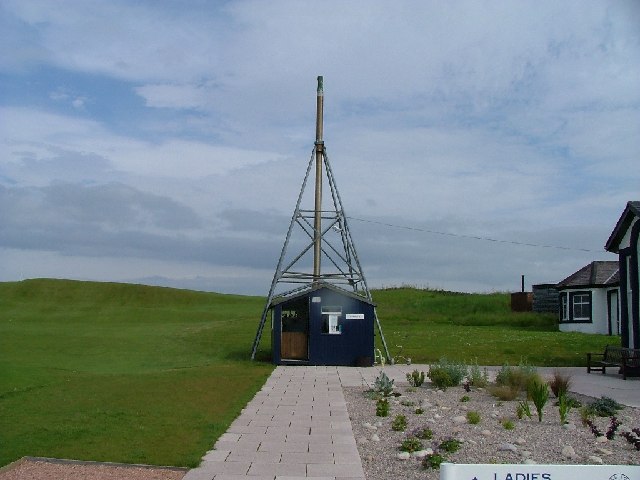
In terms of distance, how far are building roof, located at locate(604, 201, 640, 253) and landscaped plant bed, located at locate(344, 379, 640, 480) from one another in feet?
29.7

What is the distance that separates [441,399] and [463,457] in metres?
6.16

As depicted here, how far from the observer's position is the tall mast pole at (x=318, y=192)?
26.9m

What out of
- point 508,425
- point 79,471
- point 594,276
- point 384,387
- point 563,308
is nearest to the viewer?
point 79,471

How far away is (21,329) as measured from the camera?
3819cm

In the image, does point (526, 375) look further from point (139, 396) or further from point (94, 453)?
point (94, 453)

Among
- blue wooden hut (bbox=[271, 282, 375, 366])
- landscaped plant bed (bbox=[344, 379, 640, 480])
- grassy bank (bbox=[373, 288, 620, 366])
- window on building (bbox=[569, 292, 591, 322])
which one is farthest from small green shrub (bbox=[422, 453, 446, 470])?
window on building (bbox=[569, 292, 591, 322])

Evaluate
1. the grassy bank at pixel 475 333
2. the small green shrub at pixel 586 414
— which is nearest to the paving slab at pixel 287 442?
the small green shrub at pixel 586 414

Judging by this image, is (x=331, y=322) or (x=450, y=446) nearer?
(x=450, y=446)

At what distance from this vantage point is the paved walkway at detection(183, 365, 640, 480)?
8.88 metres

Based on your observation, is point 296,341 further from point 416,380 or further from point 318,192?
point 416,380

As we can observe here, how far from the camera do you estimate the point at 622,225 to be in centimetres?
2325

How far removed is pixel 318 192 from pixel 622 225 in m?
10.4

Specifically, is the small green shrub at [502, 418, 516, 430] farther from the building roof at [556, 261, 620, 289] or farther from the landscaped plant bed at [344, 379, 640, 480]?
the building roof at [556, 261, 620, 289]

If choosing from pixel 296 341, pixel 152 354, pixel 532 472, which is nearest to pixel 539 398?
pixel 532 472
